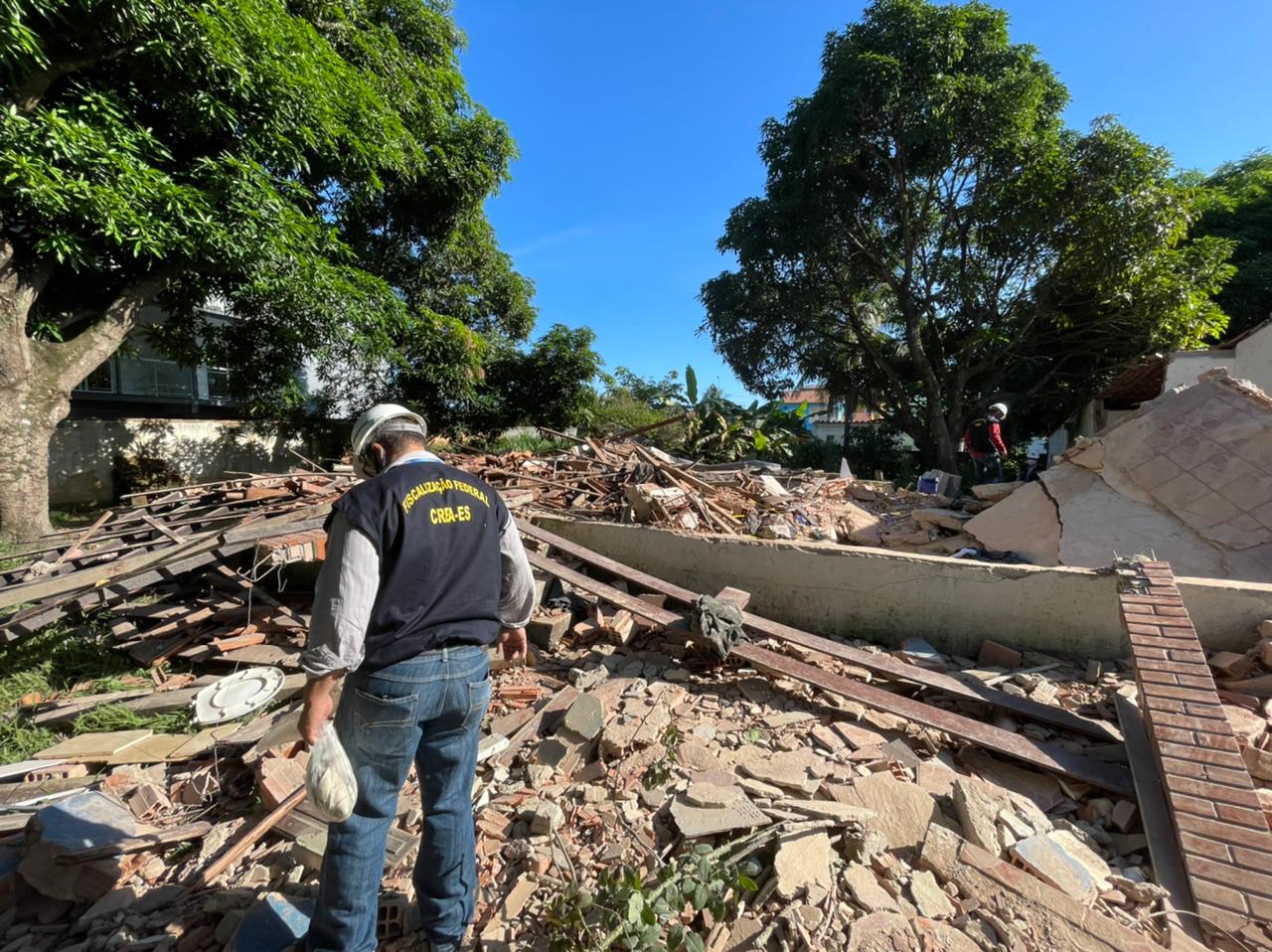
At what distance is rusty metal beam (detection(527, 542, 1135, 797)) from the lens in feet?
8.40

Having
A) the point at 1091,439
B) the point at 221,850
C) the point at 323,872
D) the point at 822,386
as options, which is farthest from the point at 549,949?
the point at 822,386

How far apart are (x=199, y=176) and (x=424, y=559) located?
24.5ft

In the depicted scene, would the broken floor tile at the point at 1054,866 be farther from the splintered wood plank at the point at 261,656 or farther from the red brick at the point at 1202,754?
the splintered wood plank at the point at 261,656

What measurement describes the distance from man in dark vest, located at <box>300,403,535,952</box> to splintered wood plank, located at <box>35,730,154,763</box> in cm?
240

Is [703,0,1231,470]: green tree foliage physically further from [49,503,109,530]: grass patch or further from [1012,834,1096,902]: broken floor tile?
[49,503,109,530]: grass patch

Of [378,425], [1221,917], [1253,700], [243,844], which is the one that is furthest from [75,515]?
[1253,700]

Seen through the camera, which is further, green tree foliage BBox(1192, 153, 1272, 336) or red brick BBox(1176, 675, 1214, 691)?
green tree foliage BBox(1192, 153, 1272, 336)

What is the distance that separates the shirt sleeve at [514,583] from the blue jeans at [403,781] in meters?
0.34

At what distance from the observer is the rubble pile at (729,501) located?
18.0 feet

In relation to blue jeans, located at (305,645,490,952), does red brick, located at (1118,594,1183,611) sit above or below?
above

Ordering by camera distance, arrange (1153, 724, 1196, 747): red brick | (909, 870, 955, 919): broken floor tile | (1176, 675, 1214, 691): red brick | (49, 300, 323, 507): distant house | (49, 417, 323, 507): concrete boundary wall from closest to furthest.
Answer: (909, 870, 955, 919): broken floor tile
(1153, 724, 1196, 747): red brick
(1176, 675, 1214, 691): red brick
(49, 417, 323, 507): concrete boundary wall
(49, 300, 323, 507): distant house

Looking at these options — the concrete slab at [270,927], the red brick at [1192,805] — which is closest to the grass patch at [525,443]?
the concrete slab at [270,927]

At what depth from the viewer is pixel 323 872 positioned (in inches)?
64.7

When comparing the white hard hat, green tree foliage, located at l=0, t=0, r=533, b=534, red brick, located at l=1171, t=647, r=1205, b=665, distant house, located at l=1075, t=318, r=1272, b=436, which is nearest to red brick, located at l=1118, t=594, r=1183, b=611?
red brick, located at l=1171, t=647, r=1205, b=665
